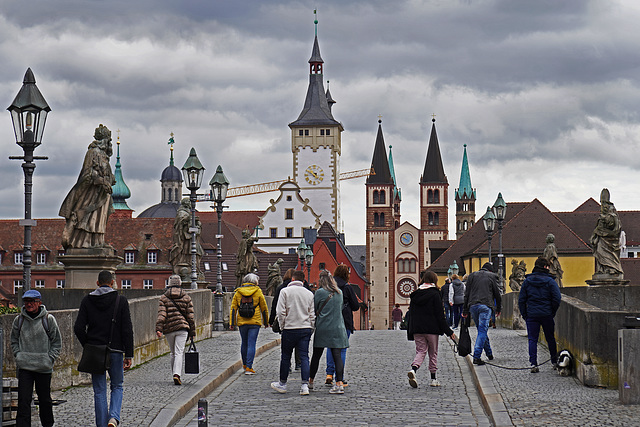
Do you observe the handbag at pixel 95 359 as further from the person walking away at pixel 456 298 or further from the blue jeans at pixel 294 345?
the person walking away at pixel 456 298

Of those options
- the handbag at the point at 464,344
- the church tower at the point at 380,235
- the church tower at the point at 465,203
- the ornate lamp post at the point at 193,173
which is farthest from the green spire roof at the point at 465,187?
the handbag at the point at 464,344

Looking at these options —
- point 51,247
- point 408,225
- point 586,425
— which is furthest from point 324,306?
point 408,225

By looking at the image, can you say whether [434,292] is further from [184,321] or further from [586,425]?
[586,425]

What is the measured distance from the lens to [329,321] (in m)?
14.2

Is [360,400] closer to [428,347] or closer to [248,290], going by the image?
[428,347]

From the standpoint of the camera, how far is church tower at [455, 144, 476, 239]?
176 metres

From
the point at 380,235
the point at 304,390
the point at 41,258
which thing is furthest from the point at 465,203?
the point at 304,390

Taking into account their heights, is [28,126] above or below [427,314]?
above

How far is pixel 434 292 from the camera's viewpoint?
14.7 metres

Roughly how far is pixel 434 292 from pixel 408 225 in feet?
447

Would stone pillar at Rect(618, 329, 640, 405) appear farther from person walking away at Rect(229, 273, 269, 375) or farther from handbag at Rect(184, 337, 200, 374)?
person walking away at Rect(229, 273, 269, 375)

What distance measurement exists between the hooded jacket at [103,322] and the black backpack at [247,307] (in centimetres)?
515

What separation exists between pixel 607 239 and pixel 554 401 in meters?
16.8

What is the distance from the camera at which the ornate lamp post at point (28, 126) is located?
13656 mm
